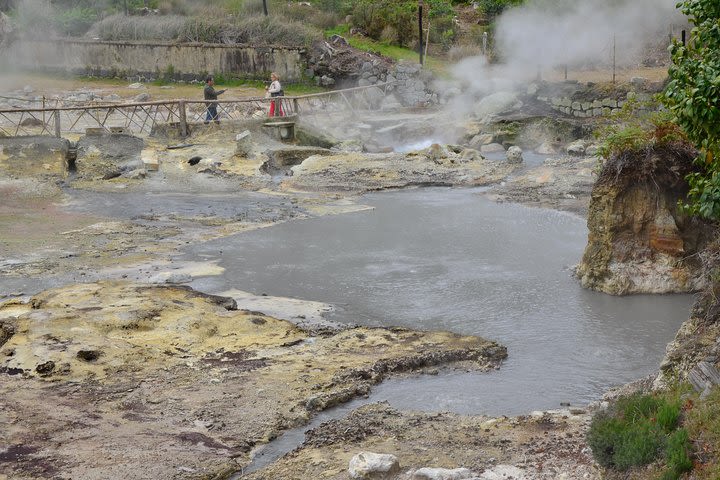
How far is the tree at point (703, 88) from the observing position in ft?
21.2

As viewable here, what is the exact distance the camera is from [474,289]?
12.0 meters

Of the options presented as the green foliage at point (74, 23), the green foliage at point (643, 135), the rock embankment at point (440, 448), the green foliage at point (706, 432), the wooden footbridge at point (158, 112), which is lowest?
the rock embankment at point (440, 448)

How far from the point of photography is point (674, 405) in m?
6.57

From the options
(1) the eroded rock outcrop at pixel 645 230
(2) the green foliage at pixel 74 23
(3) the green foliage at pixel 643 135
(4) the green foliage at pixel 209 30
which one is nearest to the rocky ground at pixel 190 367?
(1) the eroded rock outcrop at pixel 645 230

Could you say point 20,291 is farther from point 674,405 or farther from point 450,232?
point 674,405

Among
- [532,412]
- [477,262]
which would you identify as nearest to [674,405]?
[532,412]

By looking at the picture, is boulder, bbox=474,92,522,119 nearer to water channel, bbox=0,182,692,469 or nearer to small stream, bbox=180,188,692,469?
water channel, bbox=0,182,692,469

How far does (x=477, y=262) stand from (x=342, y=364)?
4.30 m

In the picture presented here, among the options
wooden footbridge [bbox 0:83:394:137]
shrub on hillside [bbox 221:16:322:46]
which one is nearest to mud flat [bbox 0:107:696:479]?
wooden footbridge [bbox 0:83:394:137]

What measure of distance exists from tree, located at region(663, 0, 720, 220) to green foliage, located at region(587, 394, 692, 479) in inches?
64.5

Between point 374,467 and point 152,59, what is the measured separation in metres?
28.9

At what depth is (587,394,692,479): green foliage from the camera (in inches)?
238

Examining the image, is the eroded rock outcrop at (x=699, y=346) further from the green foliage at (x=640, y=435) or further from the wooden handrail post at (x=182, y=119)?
the wooden handrail post at (x=182, y=119)

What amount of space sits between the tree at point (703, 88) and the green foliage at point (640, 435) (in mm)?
1640
